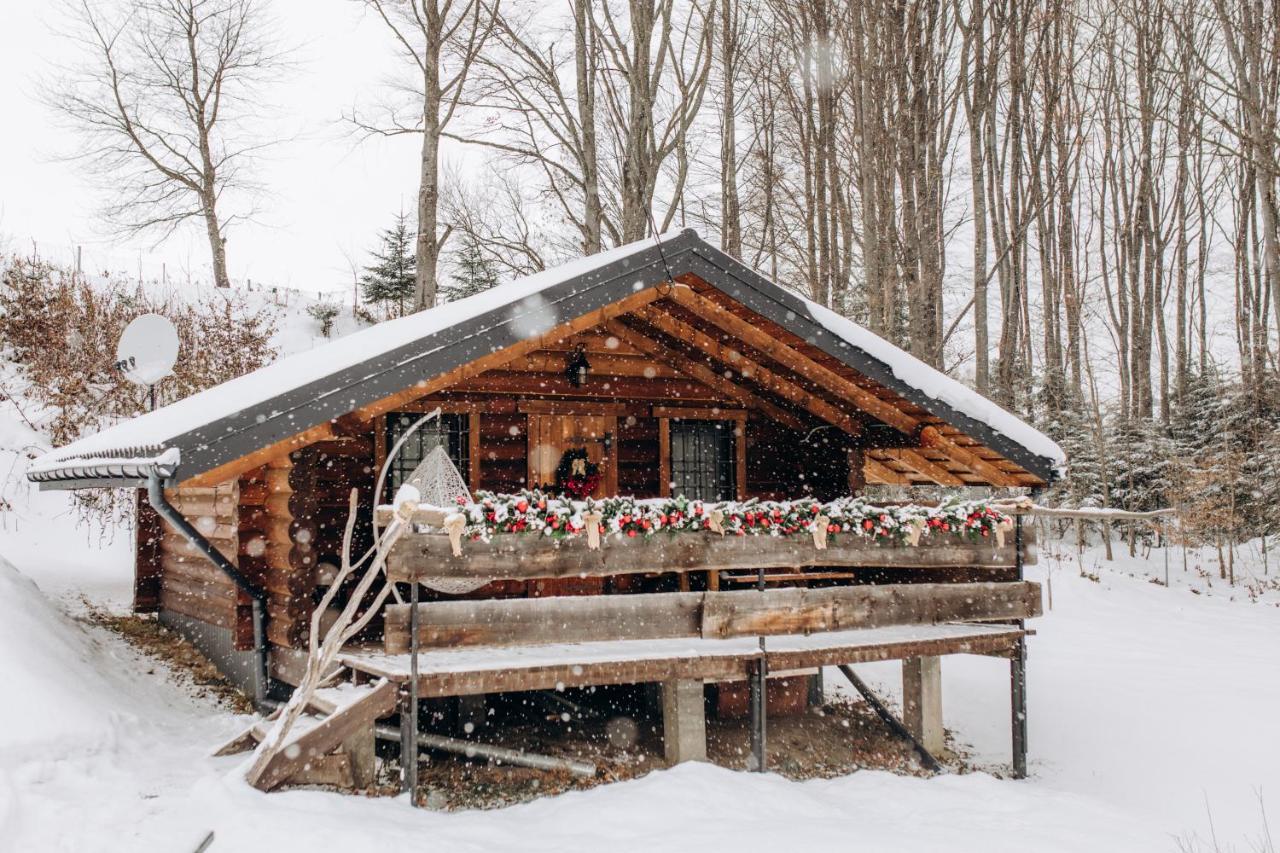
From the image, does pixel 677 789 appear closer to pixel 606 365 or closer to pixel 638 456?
pixel 638 456

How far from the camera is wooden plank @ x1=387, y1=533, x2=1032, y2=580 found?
593 cm

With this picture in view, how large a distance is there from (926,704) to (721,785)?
3.18 m

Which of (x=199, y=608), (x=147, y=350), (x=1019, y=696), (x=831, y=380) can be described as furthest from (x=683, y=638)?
(x=147, y=350)

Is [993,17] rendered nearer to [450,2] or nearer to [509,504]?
[450,2]

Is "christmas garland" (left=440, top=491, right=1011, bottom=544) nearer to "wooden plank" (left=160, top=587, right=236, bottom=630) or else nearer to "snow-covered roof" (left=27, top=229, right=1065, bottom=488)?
"snow-covered roof" (left=27, top=229, right=1065, bottom=488)

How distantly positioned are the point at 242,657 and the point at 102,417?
11775mm

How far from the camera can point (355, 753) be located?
6.17 m

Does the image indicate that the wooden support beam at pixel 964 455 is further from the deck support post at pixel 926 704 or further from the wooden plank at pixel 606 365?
the wooden plank at pixel 606 365

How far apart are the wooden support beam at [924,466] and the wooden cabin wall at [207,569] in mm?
7303

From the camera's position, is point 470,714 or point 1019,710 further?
point 470,714

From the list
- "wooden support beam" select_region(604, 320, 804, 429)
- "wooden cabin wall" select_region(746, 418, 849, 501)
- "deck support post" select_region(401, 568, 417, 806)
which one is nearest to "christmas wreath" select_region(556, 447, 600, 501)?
"wooden support beam" select_region(604, 320, 804, 429)

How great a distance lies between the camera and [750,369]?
9.63 metres

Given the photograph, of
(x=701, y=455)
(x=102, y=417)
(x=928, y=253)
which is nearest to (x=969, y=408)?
(x=701, y=455)

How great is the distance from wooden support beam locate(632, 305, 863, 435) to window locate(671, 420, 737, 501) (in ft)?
2.80
